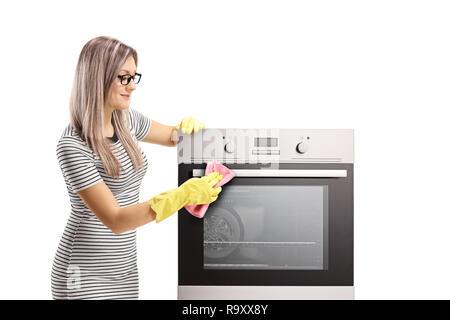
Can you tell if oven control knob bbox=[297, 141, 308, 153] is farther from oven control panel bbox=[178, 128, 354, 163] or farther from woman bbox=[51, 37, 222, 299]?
woman bbox=[51, 37, 222, 299]

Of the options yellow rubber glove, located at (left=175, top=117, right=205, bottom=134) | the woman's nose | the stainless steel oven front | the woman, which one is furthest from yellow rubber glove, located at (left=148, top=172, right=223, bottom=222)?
the woman's nose

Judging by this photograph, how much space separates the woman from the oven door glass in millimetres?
169

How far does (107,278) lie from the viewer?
260cm

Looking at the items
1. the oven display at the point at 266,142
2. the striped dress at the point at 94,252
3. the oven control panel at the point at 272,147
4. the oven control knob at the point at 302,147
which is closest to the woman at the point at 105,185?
the striped dress at the point at 94,252

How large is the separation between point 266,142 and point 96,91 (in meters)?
0.84

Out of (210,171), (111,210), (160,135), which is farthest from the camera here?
(160,135)

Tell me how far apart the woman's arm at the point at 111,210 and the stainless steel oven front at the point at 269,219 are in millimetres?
241

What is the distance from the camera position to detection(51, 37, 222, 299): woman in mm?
2408

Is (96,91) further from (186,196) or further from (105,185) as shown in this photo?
(186,196)

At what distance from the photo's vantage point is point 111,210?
7.87ft

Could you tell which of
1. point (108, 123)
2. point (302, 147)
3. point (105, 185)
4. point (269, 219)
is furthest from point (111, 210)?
point (302, 147)

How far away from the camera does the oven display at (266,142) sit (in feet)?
8.58
